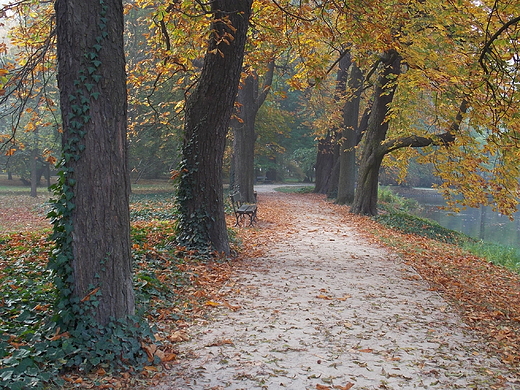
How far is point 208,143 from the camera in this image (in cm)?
950

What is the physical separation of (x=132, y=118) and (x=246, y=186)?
11922mm

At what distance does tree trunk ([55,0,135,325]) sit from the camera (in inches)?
178

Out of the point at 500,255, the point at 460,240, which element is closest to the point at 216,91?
the point at 500,255

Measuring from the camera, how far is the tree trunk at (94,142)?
4.51 metres

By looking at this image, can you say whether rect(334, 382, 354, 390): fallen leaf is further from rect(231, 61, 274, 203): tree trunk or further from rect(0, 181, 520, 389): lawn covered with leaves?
rect(231, 61, 274, 203): tree trunk

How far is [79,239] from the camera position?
15.0 ft

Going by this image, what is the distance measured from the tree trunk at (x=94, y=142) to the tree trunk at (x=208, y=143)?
176 inches

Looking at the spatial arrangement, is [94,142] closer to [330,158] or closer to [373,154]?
[373,154]

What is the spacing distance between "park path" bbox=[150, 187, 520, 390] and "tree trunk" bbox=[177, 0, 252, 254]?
3.70ft

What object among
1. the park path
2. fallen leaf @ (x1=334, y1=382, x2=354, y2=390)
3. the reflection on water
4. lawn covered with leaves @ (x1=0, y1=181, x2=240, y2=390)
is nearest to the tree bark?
the reflection on water

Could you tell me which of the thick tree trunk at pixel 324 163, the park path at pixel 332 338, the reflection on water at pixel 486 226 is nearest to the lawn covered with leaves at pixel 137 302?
the park path at pixel 332 338

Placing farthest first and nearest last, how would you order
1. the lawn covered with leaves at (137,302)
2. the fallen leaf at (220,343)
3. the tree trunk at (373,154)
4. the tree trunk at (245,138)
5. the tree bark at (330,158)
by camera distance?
the tree bark at (330,158)
the tree trunk at (245,138)
the tree trunk at (373,154)
the fallen leaf at (220,343)
the lawn covered with leaves at (137,302)

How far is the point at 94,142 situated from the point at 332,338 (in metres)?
3.33

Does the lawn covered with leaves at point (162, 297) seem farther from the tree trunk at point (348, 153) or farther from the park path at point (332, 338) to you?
the tree trunk at point (348, 153)
